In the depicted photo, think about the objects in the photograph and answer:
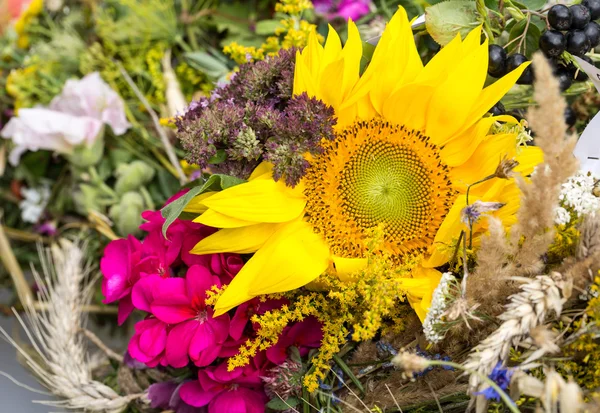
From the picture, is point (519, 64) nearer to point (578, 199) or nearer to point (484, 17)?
point (484, 17)

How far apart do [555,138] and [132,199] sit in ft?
2.75

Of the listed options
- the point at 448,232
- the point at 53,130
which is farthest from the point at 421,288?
the point at 53,130

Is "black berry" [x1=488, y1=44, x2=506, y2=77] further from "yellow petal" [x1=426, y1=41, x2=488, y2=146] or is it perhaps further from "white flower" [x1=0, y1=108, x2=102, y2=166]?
"white flower" [x1=0, y1=108, x2=102, y2=166]

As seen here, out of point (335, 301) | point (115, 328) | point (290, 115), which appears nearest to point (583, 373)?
point (335, 301)

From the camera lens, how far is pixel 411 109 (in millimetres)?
731

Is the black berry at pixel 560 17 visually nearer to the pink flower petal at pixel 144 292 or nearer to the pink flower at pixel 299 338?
the pink flower at pixel 299 338

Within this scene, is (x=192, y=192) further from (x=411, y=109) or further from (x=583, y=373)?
(x=583, y=373)

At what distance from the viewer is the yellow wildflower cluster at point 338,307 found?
2.18 ft

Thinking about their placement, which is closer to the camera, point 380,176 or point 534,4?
point 380,176

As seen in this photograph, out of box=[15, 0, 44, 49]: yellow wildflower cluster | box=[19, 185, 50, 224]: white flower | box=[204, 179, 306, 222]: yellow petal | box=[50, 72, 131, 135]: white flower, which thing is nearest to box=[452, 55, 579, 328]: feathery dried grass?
box=[204, 179, 306, 222]: yellow petal

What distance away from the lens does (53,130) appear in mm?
1200

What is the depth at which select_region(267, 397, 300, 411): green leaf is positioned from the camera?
30.1 inches

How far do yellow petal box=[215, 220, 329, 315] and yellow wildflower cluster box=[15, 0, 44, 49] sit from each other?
1008 millimetres

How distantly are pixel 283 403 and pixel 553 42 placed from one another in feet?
1.87
